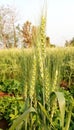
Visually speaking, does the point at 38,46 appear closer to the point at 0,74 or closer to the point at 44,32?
the point at 44,32

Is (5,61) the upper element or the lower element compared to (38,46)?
lower

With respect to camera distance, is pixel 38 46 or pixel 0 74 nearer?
pixel 38 46

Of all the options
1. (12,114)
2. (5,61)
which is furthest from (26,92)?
(5,61)

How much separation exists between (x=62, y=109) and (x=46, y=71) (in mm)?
298

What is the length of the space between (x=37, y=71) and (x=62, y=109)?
385 millimetres

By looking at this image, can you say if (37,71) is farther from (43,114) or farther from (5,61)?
(5,61)

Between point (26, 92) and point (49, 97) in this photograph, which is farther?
point (26, 92)

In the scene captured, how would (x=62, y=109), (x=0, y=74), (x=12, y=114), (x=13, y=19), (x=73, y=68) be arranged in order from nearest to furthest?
(x=62, y=109), (x=12, y=114), (x=73, y=68), (x=0, y=74), (x=13, y=19)

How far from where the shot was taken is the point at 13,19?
2622 cm

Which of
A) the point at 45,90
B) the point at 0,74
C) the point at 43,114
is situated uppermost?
the point at 45,90

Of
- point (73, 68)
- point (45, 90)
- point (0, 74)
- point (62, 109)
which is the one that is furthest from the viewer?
point (0, 74)

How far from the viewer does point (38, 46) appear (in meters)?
2.20

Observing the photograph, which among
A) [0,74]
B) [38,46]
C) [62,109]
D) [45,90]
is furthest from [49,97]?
[0,74]

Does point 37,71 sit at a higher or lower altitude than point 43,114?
higher
